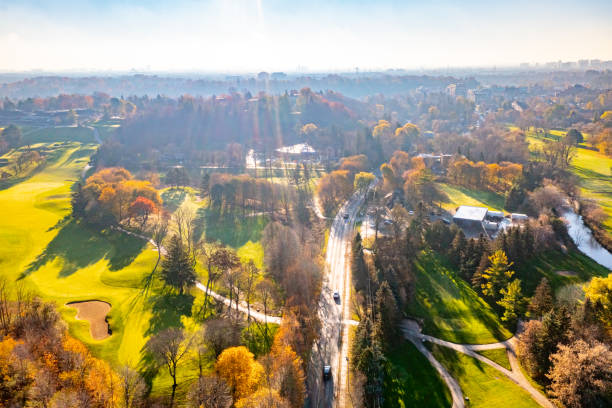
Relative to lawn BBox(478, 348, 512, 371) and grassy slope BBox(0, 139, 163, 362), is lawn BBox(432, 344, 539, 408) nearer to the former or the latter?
lawn BBox(478, 348, 512, 371)

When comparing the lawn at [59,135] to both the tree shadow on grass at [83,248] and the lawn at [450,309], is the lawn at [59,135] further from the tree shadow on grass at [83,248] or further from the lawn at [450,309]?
the lawn at [450,309]

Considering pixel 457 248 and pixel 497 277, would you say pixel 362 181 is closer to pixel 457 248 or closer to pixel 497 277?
pixel 457 248

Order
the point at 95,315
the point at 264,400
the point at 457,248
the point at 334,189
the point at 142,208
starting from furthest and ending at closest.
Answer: the point at 334,189 < the point at 142,208 < the point at 457,248 < the point at 95,315 < the point at 264,400

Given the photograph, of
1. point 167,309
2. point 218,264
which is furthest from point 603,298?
point 167,309

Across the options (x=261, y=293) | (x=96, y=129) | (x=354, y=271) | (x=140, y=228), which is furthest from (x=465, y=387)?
(x=96, y=129)

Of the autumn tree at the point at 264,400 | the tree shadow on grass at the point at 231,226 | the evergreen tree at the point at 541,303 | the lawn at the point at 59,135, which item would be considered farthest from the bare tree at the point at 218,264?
the lawn at the point at 59,135
